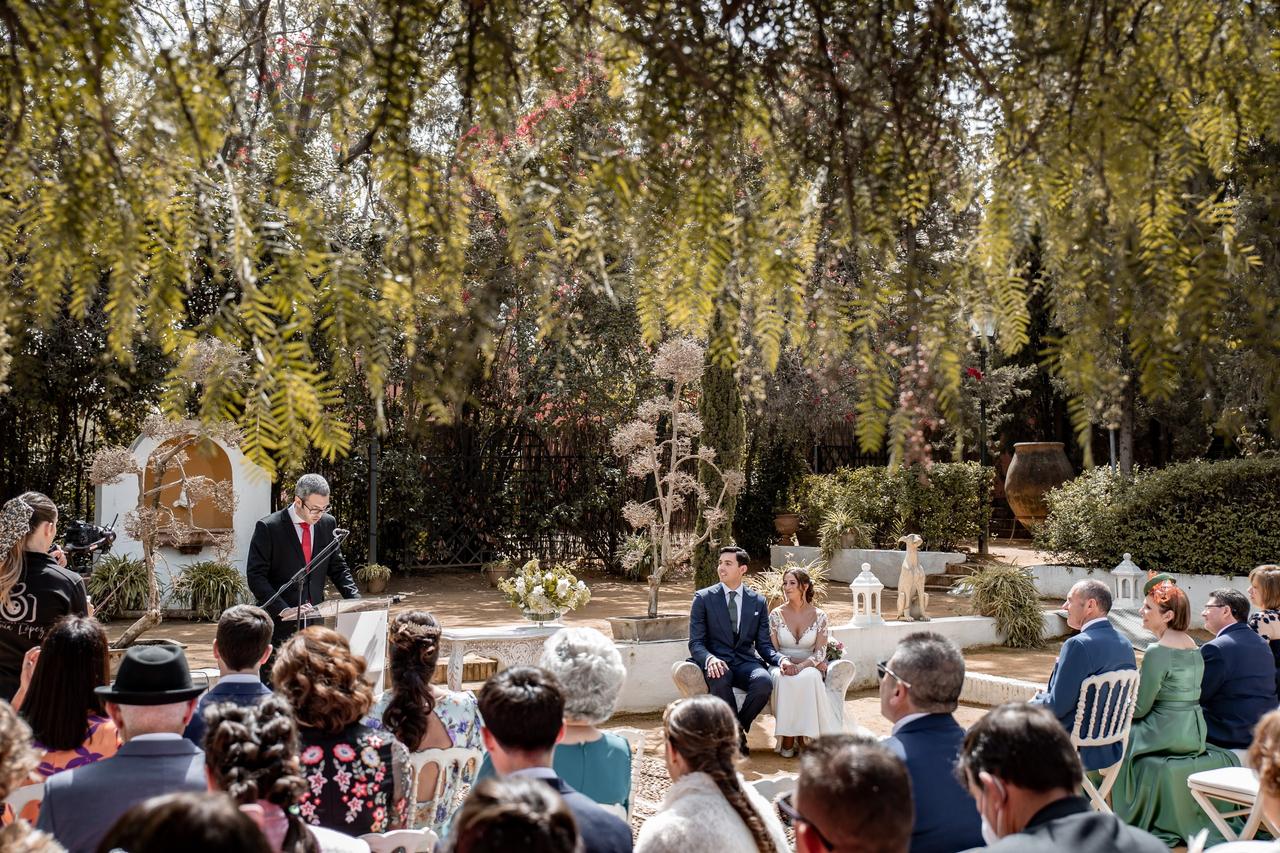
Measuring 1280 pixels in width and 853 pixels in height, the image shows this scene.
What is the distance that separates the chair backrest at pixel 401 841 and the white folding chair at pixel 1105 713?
303 centimetres

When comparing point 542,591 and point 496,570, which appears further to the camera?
point 496,570

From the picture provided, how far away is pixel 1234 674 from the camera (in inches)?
196

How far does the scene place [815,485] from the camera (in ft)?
59.6

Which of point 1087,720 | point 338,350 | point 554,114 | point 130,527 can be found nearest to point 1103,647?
point 1087,720

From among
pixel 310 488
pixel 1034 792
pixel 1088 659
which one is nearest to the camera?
pixel 1034 792

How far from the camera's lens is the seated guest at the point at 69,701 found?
3.15 meters

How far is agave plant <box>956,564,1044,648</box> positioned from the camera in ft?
37.0

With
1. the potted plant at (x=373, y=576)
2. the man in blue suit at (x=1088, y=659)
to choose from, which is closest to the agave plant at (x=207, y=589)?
the potted plant at (x=373, y=576)

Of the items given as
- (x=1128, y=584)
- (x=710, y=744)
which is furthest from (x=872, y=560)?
(x=710, y=744)

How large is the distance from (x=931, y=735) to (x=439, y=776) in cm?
166

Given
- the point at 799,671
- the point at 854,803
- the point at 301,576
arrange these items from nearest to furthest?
1. the point at 854,803
2. the point at 301,576
3. the point at 799,671

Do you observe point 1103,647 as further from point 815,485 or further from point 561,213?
point 815,485

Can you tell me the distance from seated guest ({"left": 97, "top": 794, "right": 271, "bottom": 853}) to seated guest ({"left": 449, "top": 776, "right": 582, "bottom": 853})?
337 millimetres

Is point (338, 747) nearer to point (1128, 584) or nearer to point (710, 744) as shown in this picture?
point (710, 744)
